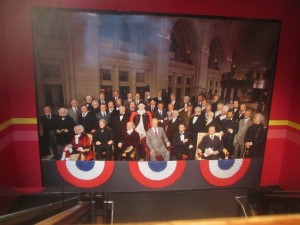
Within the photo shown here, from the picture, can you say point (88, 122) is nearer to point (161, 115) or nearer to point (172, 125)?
Answer: point (161, 115)

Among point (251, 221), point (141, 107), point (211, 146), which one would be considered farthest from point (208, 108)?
point (251, 221)

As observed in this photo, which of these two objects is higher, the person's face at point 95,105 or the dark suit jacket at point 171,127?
the person's face at point 95,105

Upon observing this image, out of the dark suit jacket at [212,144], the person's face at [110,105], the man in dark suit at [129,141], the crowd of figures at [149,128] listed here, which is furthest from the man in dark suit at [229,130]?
the person's face at [110,105]

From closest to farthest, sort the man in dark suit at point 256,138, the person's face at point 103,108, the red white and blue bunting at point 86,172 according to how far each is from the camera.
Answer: the person's face at point 103,108 < the red white and blue bunting at point 86,172 < the man in dark suit at point 256,138

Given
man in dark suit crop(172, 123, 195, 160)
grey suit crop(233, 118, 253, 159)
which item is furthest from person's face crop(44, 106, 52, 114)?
grey suit crop(233, 118, 253, 159)

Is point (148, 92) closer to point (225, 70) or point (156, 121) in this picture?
point (156, 121)

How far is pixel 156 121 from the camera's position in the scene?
4047 millimetres

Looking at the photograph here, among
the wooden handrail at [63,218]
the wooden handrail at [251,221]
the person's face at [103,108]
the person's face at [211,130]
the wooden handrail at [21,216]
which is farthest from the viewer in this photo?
the person's face at [211,130]

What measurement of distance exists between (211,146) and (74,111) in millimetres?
2505

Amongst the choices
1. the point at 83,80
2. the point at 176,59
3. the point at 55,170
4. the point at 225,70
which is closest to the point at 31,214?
the point at 83,80

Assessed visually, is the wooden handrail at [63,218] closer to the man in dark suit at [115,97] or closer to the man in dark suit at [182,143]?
the man in dark suit at [115,97]

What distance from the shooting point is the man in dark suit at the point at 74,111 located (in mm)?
3787

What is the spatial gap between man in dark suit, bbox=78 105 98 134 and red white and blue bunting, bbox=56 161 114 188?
626 mm

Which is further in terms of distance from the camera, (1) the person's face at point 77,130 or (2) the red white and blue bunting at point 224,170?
(2) the red white and blue bunting at point 224,170
